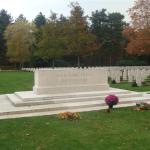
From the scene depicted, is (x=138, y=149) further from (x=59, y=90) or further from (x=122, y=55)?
(x=122, y=55)

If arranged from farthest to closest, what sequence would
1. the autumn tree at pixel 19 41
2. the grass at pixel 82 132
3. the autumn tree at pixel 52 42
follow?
the autumn tree at pixel 19 41, the autumn tree at pixel 52 42, the grass at pixel 82 132

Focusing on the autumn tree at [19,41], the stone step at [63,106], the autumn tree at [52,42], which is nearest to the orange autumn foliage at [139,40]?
the autumn tree at [52,42]

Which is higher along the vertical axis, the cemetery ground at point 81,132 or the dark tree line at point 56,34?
the dark tree line at point 56,34

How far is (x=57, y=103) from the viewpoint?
13.6 metres

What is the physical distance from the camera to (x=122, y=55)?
5606 centimetres

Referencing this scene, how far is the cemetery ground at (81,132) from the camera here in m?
7.93

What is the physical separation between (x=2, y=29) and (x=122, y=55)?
2128 centimetres

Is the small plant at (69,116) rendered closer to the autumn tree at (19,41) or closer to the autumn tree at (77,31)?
the autumn tree at (77,31)

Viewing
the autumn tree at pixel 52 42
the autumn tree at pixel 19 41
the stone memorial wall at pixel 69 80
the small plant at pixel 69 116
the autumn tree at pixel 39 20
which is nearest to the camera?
the small plant at pixel 69 116

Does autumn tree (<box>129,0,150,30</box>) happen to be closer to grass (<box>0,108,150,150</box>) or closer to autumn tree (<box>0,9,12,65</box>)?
autumn tree (<box>0,9,12,65</box>)

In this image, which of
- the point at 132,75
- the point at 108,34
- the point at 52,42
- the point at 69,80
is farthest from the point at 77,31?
the point at 69,80

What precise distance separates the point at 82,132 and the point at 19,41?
48699mm

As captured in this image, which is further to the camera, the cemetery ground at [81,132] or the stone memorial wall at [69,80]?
the stone memorial wall at [69,80]

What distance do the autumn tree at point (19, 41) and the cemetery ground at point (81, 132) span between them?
4479 centimetres
